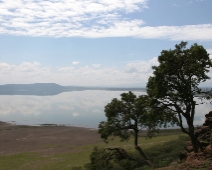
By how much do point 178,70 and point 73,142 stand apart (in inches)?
1733

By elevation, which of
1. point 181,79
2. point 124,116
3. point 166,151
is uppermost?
point 181,79

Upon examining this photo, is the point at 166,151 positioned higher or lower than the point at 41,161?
higher

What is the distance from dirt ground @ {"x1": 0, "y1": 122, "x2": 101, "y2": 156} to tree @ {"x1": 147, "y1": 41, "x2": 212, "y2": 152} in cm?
3314

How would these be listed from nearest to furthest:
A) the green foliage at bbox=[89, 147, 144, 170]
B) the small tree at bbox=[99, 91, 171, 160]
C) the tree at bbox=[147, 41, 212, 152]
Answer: the tree at bbox=[147, 41, 212, 152]
the green foliage at bbox=[89, 147, 144, 170]
the small tree at bbox=[99, 91, 171, 160]

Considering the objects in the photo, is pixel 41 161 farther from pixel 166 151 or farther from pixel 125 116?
pixel 166 151

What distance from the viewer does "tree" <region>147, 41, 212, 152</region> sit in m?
25.2

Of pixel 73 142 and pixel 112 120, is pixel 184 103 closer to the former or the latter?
pixel 112 120

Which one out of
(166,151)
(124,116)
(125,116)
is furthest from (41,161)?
(166,151)

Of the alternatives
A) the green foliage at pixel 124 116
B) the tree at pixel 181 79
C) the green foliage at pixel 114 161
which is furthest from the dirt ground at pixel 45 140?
the tree at pixel 181 79

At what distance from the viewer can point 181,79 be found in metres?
25.7

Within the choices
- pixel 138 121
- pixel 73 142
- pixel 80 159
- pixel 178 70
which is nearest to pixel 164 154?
pixel 138 121

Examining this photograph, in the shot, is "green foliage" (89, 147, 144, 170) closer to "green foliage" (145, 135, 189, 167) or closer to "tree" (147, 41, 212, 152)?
"green foliage" (145, 135, 189, 167)

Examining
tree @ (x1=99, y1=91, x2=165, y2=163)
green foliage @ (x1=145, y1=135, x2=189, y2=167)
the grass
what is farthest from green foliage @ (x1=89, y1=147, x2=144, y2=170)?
the grass

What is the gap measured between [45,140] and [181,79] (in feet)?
166
